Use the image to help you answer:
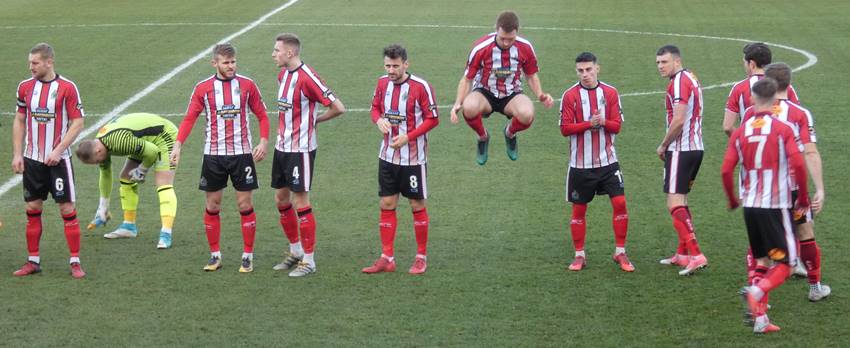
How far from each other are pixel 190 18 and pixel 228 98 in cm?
1898

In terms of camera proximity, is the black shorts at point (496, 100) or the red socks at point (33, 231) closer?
the red socks at point (33, 231)

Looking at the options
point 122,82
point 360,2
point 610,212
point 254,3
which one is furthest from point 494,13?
point 610,212

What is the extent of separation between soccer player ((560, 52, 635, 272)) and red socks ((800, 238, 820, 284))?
1.63 m

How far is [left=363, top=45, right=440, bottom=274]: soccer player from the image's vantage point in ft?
34.6

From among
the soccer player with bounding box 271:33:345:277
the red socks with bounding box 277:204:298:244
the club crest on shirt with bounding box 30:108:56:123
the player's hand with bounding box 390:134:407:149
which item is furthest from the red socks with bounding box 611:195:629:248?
the club crest on shirt with bounding box 30:108:56:123

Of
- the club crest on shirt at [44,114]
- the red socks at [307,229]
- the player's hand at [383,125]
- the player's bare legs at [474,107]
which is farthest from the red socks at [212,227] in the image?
the player's bare legs at [474,107]

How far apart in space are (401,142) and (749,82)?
10.2ft

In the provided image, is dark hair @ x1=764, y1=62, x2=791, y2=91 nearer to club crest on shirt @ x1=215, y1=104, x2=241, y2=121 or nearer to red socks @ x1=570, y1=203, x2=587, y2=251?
red socks @ x1=570, y1=203, x2=587, y2=251

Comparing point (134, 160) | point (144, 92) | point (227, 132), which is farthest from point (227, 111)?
point (144, 92)

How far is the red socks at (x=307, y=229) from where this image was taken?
10.9 metres

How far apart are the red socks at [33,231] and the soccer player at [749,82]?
20.4 feet

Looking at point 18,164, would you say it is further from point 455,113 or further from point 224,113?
point 455,113

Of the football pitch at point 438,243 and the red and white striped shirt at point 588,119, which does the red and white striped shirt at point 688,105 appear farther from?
the football pitch at point 438,243

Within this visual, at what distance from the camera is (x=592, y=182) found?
35.6 feet
